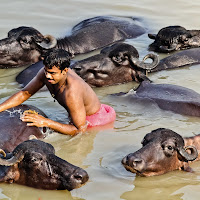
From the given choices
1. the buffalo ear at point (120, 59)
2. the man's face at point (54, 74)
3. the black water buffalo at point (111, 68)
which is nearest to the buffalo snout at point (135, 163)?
the man's face at point (54, 74)

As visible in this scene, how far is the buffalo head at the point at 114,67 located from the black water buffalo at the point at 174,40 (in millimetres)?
1613

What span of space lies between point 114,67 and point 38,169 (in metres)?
3.95

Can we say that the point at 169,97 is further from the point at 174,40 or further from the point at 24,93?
the point at 174,40

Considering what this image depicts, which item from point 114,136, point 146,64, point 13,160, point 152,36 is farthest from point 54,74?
point 152,36

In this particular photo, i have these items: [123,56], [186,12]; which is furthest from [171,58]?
[186,12]

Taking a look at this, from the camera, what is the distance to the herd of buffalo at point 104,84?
603cm

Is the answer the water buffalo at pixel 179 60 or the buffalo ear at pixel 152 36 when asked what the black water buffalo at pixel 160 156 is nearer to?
the water buffalo at pixel 179 60

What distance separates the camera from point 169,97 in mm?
8477

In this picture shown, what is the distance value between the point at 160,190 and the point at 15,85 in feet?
13.4

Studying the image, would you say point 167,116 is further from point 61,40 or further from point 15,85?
point 61,40

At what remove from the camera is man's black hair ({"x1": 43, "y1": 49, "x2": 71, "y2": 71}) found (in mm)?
6742

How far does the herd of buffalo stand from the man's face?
0.68 m

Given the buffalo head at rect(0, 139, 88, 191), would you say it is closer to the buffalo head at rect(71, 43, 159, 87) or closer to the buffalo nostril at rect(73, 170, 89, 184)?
the buffalo nostril at rect(73, 170, 89, 184)

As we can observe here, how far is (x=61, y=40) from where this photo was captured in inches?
448
